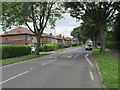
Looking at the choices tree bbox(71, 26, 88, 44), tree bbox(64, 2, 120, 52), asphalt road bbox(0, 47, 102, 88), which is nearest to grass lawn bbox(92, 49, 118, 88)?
asphalt road bbox(0, 47, 102, 88)

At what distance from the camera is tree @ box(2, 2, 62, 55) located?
1958cm

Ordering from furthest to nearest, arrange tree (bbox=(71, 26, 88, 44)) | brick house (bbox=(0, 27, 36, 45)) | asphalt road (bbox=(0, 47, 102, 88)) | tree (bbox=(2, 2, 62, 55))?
tree (bbox=(71, 26, 88, 44)) < brick house (bbox=(0, 27, 36, 45)) < tree (bbox=(2, 2, 62, 55)) < asphalt road (bbox=(0, 47, 102, 88))

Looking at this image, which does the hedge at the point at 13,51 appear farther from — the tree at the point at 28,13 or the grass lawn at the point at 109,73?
the grass lawn at the point at 109,73

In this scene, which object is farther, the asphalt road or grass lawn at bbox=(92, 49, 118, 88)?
the asphalt road

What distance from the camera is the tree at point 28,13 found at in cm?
1958

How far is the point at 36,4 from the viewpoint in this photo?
23.2m

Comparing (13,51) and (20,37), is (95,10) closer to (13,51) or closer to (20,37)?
(13,51)

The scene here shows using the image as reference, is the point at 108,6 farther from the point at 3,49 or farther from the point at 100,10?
the point at 3,49

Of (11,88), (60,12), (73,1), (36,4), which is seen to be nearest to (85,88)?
(11,88)

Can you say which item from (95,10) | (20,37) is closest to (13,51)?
(95,10)

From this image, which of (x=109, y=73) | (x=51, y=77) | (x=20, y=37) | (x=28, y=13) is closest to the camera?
(x=51, y=77)

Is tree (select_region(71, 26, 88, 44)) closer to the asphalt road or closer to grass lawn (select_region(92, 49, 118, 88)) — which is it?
grass lawn (select_region(92, 49, 118, 88))

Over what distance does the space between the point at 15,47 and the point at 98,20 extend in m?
15.2

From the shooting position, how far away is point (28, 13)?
21219mm
